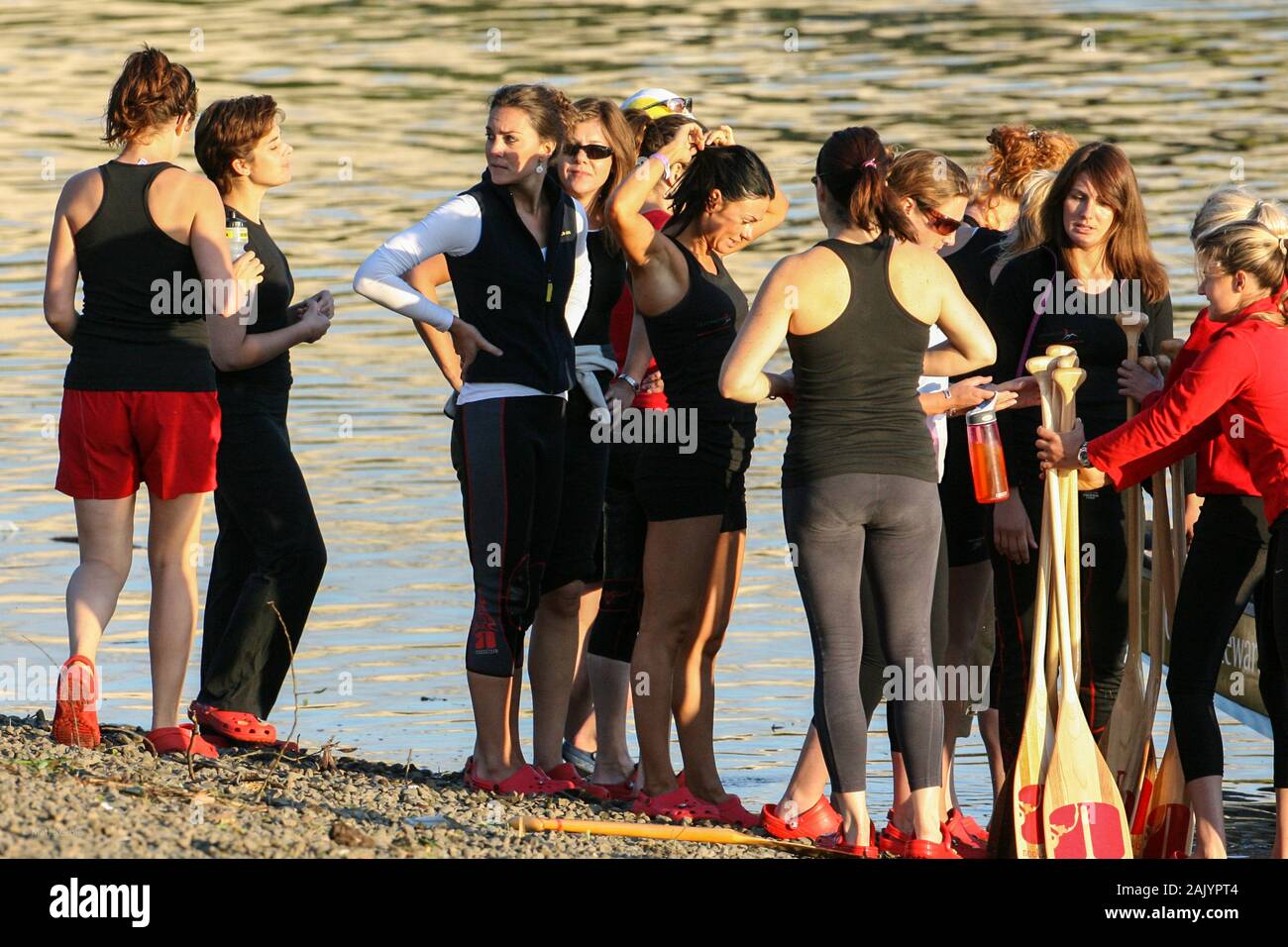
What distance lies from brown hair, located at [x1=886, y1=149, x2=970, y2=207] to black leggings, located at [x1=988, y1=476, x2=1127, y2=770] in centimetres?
92

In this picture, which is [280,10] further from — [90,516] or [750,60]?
[90,516]

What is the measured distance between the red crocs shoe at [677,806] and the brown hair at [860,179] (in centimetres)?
193

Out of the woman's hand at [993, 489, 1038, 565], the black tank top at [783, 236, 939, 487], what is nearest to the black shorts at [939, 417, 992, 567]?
the woman's hand at [993, 489, 1038, 565]

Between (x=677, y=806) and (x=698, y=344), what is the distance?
4.76 ft

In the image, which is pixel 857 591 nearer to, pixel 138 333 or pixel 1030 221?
pixel 1030 221

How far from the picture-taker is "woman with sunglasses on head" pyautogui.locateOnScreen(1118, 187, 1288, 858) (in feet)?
19.6

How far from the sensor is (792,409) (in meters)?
6.10

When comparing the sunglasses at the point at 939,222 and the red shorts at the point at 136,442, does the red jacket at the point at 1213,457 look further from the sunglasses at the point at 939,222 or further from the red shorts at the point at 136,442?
the red shorts at the point at 136,442

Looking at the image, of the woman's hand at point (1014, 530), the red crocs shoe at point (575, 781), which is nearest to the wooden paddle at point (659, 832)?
the red crocs shoe at point (575, 781)

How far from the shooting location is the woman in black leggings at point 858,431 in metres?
5.94

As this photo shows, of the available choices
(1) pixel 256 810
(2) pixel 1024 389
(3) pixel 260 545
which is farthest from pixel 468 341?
(2) pixel 1024 389

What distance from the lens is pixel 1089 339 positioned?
6.37 meters
